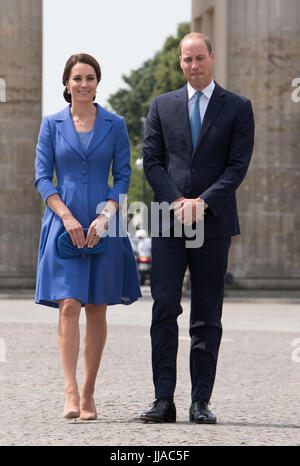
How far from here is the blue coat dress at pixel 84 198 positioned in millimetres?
6102

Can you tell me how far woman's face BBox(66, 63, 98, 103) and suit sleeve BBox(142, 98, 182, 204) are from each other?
351 millimetres

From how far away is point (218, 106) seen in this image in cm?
618

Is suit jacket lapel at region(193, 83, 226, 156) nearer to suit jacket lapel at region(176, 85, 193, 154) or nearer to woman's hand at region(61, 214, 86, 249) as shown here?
suit jacket lapel at region(176, 85, 193, 154)

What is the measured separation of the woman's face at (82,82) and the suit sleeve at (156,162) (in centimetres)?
35

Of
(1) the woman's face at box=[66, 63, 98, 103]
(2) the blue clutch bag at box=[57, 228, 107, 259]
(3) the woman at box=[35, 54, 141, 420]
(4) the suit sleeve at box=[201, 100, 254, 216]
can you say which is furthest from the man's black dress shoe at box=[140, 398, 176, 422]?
(1) the woman's face at box=[66, 63, 98, 103]

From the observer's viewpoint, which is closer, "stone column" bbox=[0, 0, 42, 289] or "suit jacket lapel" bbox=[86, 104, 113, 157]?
"suit jacket lapel" bbox=[86, 104, 113, 157]

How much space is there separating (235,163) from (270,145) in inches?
586

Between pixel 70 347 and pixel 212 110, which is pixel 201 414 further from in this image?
pixel 212 110

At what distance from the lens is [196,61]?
6.14 m

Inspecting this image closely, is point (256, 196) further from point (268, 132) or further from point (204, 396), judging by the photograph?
point (204, 396)

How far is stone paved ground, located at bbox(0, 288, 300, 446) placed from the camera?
554cm

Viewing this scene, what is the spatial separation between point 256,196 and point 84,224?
49.0 feet

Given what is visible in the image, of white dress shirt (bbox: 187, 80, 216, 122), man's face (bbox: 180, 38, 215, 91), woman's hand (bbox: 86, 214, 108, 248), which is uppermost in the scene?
man's face (bbox: 180, 38, 215, 91)
